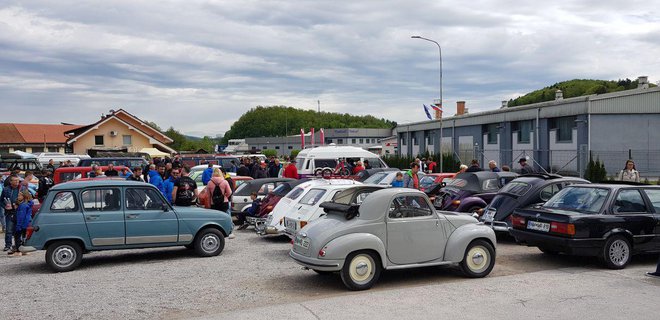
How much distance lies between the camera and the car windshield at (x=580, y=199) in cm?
1066

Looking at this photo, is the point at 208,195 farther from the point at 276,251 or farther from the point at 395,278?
the point at 395,278

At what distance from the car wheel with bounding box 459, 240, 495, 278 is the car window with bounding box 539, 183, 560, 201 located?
351cm

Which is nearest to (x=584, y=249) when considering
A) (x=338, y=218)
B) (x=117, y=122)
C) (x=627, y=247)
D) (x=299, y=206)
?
(x=627, y=247)

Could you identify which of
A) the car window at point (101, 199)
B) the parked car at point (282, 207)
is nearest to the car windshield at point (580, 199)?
the parked car at point (282, 207)

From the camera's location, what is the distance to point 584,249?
1012 centimetres

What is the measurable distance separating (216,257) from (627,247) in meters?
7.53

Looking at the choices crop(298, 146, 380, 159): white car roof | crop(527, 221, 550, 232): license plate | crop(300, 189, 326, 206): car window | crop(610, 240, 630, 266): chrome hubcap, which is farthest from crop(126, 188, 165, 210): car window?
crop(298, 146, 380, 159): white car roof

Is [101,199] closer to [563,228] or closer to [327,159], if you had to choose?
[563,228]

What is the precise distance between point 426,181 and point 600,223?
837cm

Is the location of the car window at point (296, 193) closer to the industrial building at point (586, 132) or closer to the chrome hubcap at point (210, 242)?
the chrome hubcap at point (210, 242)

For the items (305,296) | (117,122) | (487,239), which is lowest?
(305,296)

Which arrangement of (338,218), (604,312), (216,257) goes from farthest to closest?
(216,257), (338,218), (604,312)

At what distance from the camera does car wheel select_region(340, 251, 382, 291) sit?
8797 millimetres

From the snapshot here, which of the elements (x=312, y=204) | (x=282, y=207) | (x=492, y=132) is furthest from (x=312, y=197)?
(x=492, y=132)
